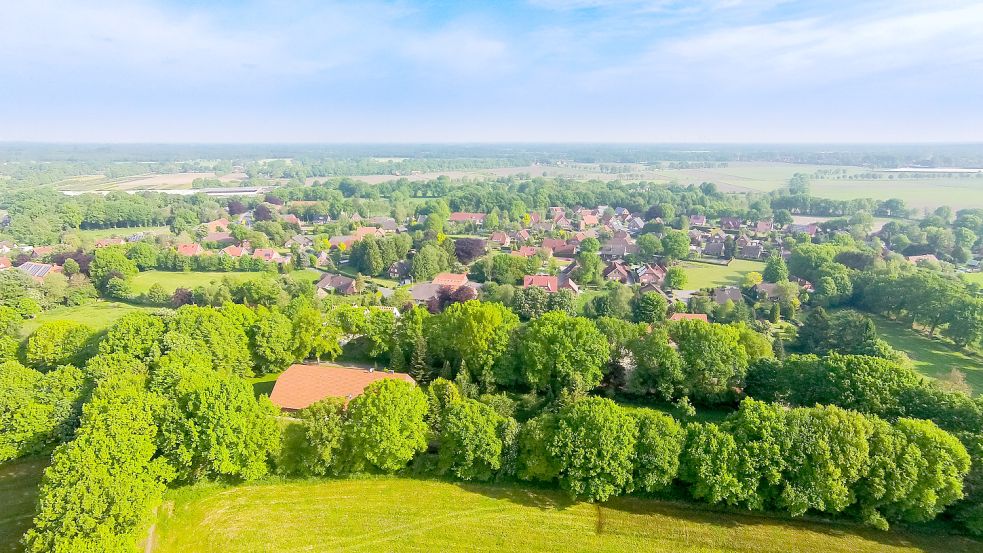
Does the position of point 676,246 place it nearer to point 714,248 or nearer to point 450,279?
point 714,248

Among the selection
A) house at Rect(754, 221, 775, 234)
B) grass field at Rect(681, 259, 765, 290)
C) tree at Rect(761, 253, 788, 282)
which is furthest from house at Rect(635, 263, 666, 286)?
house at Rect(754, 221, 775, 234)

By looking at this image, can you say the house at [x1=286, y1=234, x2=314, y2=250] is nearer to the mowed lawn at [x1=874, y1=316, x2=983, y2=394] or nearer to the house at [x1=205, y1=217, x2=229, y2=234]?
the house at [x1=205, y1=217, x2=229, y2=234]

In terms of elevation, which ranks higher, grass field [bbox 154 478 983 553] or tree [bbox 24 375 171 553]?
tree [bbox 24 375 171 553]

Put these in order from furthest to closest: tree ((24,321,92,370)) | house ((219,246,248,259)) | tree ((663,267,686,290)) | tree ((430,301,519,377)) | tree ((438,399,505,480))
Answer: house ((219,246,248,259)), tree ((663,267,686,290)), tree ((430,301,519,377)), tree ((24,321,92,370)), tree ((438,399,505,480))

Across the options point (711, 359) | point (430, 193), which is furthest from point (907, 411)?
point (430, 193)

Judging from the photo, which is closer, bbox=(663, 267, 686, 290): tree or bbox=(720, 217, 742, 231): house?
bbox=(663, 267, 686, 290): tree

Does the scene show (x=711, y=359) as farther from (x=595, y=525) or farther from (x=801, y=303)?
(x=801, y=303)

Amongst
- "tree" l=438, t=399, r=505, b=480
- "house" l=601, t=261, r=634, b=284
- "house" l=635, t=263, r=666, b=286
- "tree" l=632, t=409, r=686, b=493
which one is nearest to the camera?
"tree" l=632, t=409, r=686, b=493

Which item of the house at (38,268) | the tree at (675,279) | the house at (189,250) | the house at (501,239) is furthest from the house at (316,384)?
the house at (501,239)
